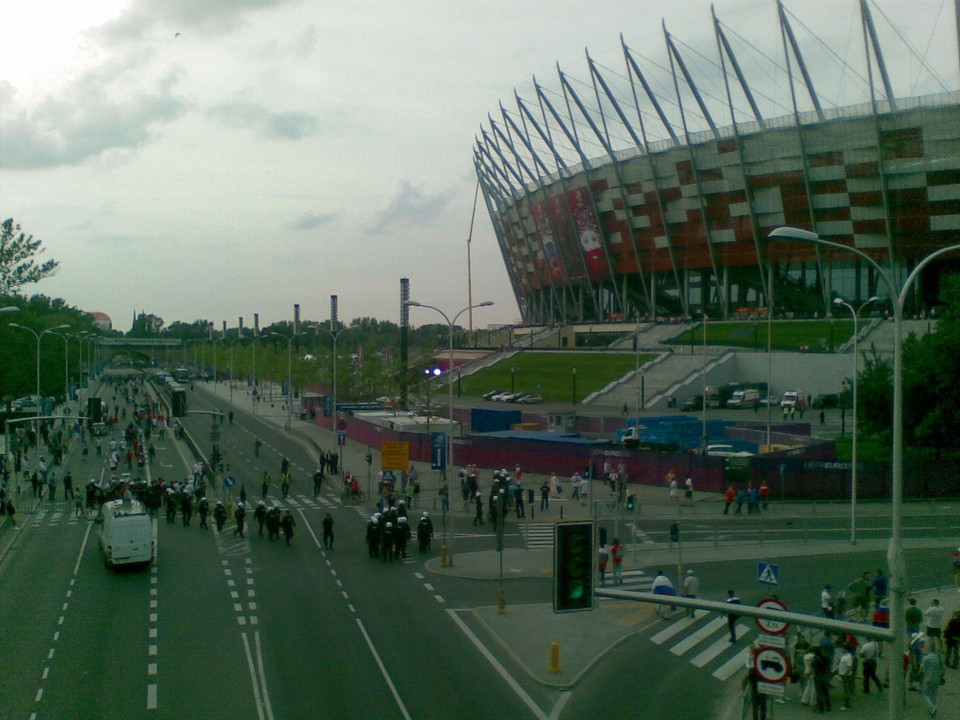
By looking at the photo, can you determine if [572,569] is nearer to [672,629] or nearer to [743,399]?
[672,629]

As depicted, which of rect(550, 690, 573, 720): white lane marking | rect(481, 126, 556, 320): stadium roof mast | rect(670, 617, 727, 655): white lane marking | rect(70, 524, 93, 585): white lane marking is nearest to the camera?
rect(550, 690, 573, 720): white lane marking

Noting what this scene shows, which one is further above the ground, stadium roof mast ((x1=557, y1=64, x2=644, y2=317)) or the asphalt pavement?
stadium roof mast ((x1=557, y1=64, x2=644, y2=317))

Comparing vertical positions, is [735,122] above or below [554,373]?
above

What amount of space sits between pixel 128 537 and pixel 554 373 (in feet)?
216

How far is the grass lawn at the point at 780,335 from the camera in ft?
265

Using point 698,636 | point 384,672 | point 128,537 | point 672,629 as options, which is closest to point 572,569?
point 384,672

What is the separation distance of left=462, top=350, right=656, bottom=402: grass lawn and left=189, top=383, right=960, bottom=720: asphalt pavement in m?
43.6

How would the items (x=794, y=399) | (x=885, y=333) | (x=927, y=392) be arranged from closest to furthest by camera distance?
(x=927, y=392), (x=794, y=399), (x=885, y=333)

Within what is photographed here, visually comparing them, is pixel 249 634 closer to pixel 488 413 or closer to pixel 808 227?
pixel 488 413

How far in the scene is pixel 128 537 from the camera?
87.9 feet

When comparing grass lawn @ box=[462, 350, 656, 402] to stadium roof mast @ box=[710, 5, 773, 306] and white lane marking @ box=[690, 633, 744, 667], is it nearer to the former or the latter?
stadium roof mast @ box=[710, 5, 773, 306]

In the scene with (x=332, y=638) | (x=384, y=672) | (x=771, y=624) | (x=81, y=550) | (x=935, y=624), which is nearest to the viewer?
(x=771, y=624)

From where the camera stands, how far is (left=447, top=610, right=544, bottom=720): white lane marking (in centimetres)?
1577

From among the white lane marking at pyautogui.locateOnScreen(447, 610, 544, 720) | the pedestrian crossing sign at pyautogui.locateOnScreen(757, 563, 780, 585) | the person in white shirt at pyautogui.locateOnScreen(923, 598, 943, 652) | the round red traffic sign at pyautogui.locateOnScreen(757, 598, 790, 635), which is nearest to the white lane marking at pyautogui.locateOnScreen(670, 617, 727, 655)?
the pedestrian crossing sign at pyautogui.locateOnScreen(757, 563, 780, 585)
